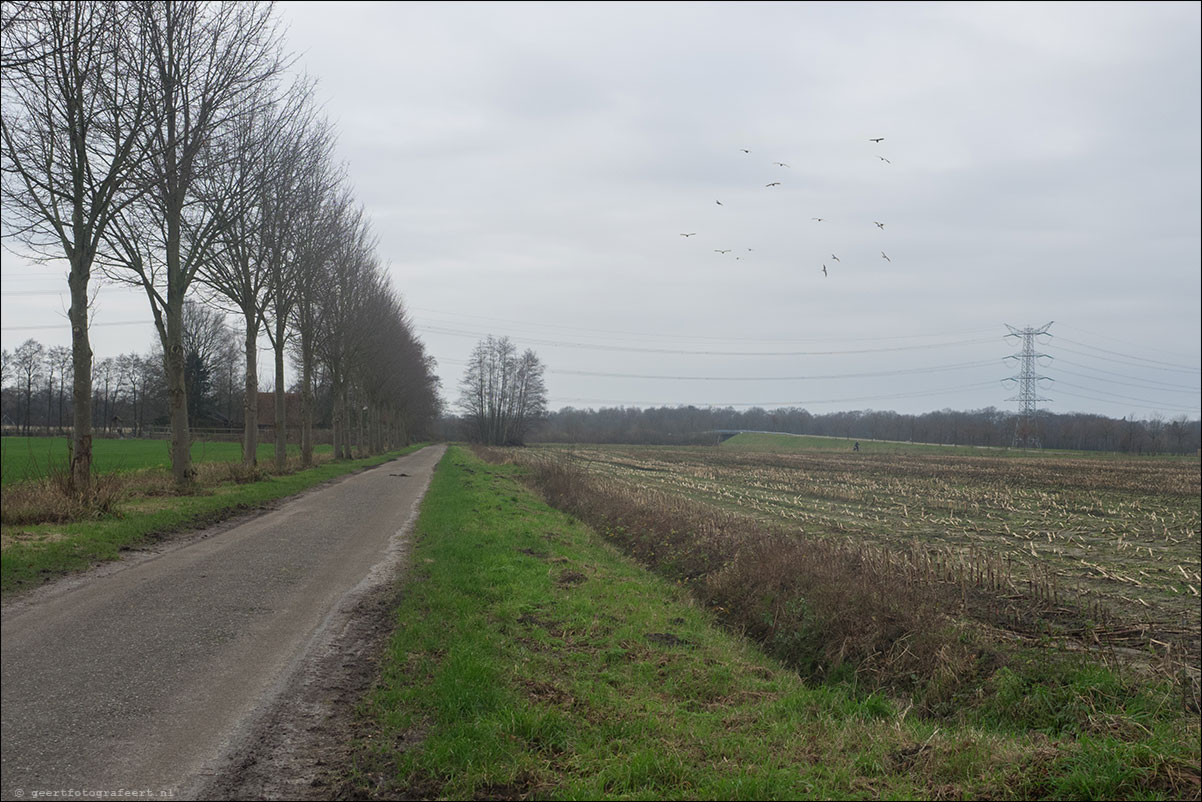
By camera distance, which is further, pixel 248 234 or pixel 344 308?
pixel 344 308

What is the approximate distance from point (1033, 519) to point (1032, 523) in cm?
124

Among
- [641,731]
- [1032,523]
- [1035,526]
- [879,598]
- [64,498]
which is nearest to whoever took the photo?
[641,731]

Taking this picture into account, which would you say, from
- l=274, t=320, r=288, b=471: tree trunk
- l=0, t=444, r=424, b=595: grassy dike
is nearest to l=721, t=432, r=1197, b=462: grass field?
l=274, t=320, r=288, b=471: tree trunk

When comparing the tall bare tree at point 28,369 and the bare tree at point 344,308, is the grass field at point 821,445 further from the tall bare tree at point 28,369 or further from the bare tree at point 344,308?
the tall bare tree at point 28,369

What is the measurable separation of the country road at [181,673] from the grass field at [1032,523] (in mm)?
9827

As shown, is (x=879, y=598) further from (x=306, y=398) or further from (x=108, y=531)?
(x=306, y=398)

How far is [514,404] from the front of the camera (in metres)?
111

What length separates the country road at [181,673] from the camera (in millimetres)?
4051

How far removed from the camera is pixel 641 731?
5789 millimetres

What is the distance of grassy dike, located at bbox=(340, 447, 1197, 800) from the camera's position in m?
4.91

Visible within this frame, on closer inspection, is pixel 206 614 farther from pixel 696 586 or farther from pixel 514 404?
pixel 514 404

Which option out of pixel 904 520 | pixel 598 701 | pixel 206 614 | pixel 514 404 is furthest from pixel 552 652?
pixel 514 404

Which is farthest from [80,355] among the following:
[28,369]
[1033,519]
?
[1033,519]

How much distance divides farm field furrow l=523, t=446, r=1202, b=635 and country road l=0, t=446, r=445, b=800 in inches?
420
